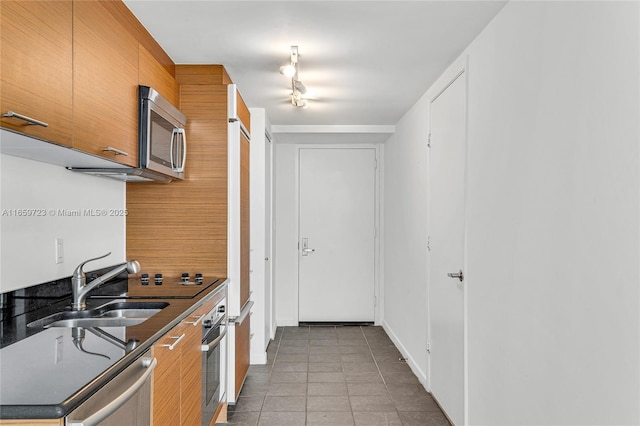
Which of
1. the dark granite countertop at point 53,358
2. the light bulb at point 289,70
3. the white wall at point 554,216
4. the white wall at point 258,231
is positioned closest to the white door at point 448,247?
the white wall at point 554,216

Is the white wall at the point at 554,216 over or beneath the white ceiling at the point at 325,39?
beneath

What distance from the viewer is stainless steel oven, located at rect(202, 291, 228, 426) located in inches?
95.6

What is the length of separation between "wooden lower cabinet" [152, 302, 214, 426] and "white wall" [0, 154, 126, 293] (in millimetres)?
668

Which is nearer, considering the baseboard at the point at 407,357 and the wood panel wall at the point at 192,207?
the wood panel wall at the point at 192,207

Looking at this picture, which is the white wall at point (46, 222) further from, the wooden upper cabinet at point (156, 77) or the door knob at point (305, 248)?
the door knob at point (305, 248)

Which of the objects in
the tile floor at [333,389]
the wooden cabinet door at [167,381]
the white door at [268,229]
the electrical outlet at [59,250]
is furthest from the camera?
the white door at [268,229]

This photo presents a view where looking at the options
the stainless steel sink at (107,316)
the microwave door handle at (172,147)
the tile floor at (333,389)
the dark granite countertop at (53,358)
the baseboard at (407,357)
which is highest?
the microwave door handle at (172,147)

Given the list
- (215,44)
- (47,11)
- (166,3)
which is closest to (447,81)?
(215,44)

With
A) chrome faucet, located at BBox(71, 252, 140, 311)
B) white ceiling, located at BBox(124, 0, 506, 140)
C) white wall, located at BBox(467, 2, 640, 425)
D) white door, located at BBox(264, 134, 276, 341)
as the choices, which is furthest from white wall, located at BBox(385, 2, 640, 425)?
white door, located at BBox(264, 134, 276, 341)

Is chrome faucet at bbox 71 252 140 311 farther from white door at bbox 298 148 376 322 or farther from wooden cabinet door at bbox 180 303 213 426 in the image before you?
white door at bbox 298 148 376 322

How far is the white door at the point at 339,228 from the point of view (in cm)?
582

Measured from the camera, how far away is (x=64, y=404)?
40.4 inches

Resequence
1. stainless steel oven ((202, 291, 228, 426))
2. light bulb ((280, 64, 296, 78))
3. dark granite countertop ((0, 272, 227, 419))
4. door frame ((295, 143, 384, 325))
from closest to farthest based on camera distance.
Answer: dark granite countertop ((0, 272, 227, 419)), stainless steel oven ((202, 291, 228, 426)), light bulb ((280, 64, 296, 78)), door frame ((295, 143, 384, 325))

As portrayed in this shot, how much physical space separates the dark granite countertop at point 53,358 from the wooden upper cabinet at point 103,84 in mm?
703
